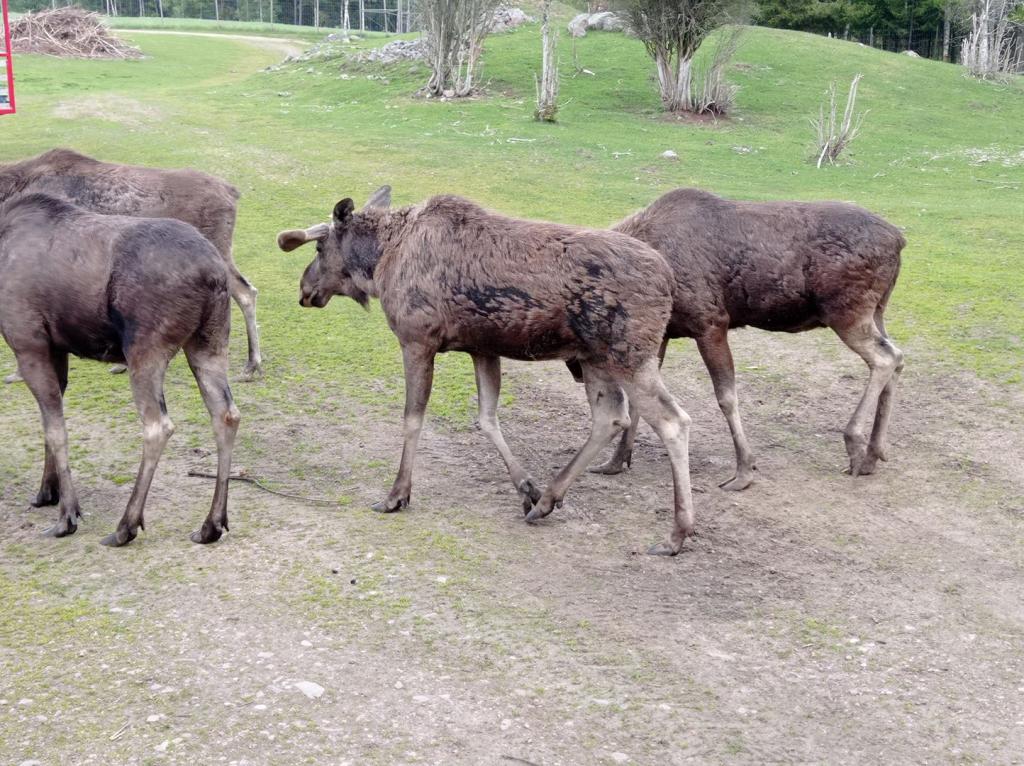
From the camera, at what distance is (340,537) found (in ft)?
21.8

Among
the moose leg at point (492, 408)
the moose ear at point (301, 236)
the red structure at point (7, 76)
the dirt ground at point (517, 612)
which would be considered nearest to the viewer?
the dirt ground at point (517, 612)

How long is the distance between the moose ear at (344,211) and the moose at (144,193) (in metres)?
2.40

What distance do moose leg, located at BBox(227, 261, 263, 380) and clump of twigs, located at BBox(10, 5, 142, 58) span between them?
31.7 m

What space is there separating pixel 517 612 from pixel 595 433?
67.2 inches

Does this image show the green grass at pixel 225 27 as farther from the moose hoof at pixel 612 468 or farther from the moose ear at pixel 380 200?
the moose hoof at pixel 612 468

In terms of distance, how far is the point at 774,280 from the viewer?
25.7 ft

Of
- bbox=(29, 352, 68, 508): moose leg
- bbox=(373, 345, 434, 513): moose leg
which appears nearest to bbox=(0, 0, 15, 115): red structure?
bbox=(29, 352, 68, 508): moose leg

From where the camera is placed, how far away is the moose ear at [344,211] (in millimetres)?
7508

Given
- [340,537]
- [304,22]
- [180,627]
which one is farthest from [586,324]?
[304,22]

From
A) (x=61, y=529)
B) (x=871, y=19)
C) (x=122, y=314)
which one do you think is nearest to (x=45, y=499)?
(x=61, y=529)

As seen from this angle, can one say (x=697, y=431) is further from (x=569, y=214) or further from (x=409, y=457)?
(x=569, y=214)

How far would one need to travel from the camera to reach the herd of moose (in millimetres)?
6457

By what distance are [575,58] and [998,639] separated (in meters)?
28.4

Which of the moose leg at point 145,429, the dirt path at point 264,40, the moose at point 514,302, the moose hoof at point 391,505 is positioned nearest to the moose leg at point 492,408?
the moose at point 514,302
